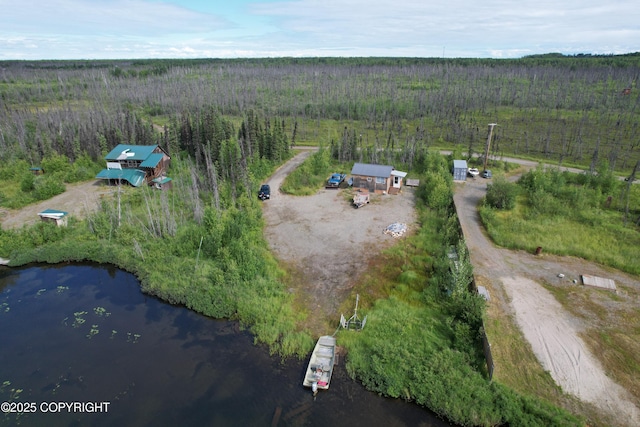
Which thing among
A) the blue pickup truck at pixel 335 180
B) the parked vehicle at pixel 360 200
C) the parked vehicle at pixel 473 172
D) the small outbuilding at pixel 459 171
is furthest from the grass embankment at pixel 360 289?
the blue pickup truck at pixel 335 180

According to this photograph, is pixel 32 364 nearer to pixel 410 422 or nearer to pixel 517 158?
pixel 410 422

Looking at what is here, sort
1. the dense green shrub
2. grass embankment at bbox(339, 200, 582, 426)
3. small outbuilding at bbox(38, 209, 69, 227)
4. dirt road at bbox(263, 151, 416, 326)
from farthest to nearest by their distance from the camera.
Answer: the dense green shrub → small outbuilding at bbox(38, 209, 69, 227) → dirt road at bbox(263, 151, 416, 326) → grass embankment at bbox(339, 200, 582, 426)

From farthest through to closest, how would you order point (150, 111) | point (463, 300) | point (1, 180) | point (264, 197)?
point (150, 111), point (1, 180), point (264, 197), point (463, 300)

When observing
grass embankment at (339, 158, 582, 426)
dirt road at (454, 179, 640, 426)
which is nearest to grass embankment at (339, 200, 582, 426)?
grass embankment at (339, 158, 582, 426)

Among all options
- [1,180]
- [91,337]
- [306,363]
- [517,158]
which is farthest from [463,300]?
[1,180]

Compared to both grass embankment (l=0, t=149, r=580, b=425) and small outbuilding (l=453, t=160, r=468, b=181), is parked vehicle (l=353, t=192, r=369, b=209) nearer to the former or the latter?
grass embankment (l=0, t=149, r=580, b=425)

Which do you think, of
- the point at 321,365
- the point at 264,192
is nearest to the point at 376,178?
the point at 264,192

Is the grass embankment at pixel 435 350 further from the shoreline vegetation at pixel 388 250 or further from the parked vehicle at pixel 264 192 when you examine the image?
the parked vehicle at pixel 264 192
